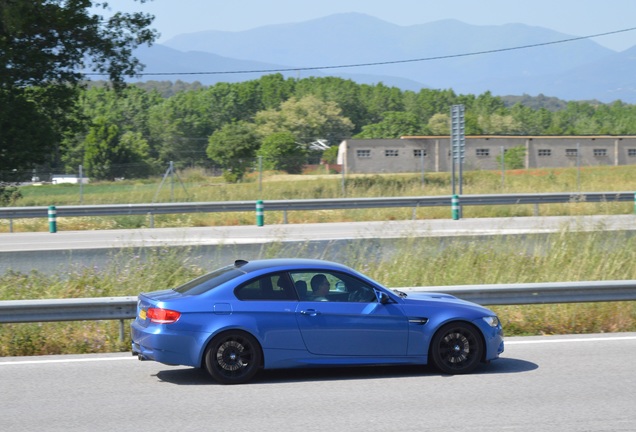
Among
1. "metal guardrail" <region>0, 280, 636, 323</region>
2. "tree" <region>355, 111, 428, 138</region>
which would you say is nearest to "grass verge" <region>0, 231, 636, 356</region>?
"metal guardrail" <region>0, 280, 636, 323</region>

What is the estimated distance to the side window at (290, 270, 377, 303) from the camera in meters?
8.59

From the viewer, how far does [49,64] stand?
31.8 metres

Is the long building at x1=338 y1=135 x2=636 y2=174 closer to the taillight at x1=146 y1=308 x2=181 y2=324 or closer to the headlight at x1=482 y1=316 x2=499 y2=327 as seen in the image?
the headlight at x1=482 y1=316 x2=499 y2=327

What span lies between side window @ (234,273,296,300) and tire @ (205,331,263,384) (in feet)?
1.32

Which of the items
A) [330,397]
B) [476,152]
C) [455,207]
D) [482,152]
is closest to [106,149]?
[476,152]

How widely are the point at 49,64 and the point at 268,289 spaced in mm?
25844

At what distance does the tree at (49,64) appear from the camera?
3064 cm

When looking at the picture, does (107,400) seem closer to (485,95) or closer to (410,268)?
(410,268)

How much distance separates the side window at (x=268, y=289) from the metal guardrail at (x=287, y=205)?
65.7ft

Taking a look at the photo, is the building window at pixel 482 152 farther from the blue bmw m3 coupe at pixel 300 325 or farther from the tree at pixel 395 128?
the blue bmw m3 coupe at pixel 300 325

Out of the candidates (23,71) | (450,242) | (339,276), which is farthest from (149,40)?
(339,276)

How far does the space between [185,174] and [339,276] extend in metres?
32.2

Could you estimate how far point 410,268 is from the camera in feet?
44.2

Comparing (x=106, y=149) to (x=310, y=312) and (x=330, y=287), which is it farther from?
(x=310, y=312)
